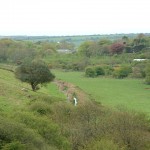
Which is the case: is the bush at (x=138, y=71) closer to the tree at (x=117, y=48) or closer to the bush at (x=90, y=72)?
the bush at (x=90, y=72)

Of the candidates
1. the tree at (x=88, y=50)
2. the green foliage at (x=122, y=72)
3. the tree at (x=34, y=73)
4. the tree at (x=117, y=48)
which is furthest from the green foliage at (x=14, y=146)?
the tree at (x=88, y=50)

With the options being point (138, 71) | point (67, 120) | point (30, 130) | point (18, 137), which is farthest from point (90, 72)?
point (18, 137)

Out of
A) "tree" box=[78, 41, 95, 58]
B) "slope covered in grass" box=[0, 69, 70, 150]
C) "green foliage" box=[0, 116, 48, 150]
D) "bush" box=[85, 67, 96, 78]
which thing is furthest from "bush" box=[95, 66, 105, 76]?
"green foliage" box=[0, 116, 48, 150]

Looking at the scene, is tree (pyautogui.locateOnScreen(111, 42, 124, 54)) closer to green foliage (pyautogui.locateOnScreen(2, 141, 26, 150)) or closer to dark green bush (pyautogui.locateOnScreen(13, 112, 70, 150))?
dark green bush (pyautogui.locateOnScreen(13, 112, 70, 150))

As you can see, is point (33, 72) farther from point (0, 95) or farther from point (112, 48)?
point (112, 48)

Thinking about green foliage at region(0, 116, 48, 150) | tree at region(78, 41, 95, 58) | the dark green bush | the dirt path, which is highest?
green foliage at region(0, 116, 48, 150)

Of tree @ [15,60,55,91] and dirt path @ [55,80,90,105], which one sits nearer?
tree @ [15,60,55,91]

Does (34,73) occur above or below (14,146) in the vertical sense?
below

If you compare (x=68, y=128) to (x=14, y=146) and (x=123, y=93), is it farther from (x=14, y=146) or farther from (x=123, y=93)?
(x=123, y=93)

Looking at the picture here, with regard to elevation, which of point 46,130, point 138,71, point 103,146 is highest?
point 46,130

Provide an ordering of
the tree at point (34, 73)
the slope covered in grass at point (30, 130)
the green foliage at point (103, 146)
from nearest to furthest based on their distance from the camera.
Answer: the slope covered in grass at point (30, 130)
the green foliage at point (103, 146)
the tree at point (34, 73)

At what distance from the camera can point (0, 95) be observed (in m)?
40.0

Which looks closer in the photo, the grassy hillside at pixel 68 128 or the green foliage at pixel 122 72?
the grassy hillside at pixel 68 128

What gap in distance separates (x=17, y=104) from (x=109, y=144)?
1562cm
